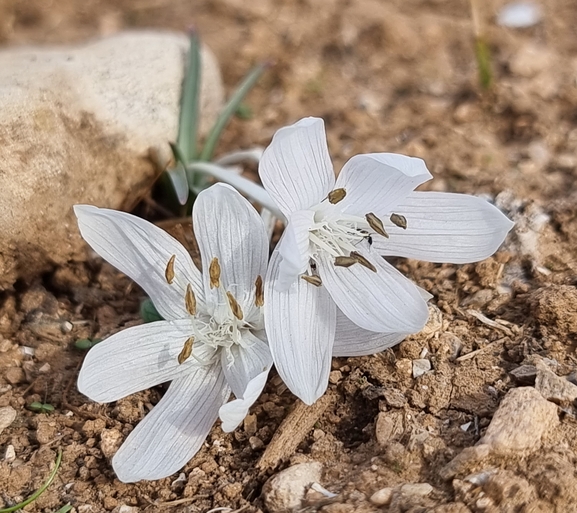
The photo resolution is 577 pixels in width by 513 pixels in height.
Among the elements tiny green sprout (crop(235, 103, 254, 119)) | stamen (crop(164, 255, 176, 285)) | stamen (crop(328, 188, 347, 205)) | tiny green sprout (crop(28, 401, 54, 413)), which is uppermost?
stamen (crop(328, 188, 347, 205))

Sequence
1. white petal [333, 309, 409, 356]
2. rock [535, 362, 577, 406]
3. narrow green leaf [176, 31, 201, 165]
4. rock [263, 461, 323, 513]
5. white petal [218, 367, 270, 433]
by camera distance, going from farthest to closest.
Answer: narrow green leaf [176, 31, 201, 165] < white petal [333, 309, 409, 356] < rock [535, 362, 577, 406] < rock [263, 461, 323, 513] < white petal [218, 367, 270, 433]

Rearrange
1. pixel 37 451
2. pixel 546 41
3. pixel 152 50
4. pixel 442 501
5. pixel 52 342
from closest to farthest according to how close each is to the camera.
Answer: pixel 442 501
pixel 37 451
pixel 52 342
pixel 152 50
pixel 546 41

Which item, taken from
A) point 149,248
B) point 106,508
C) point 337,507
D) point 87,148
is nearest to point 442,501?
point 337,507

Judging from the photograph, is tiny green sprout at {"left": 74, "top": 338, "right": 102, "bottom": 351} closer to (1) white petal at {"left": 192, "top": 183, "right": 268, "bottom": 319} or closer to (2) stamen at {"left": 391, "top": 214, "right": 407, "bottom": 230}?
(1) white petal at {"left": 192, "top": 183, "right": 268, "bottom": 319}

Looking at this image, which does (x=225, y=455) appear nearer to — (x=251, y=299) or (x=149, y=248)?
(x=251, y=299)

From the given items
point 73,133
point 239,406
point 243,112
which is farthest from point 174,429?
point 243,112

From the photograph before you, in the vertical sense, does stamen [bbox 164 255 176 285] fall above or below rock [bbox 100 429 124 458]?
above

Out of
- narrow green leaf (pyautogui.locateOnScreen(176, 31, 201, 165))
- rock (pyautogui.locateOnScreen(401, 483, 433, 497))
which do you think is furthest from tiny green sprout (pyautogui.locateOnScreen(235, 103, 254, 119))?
rock (pyautogui.locateOnScreen(401, 483, 433, 497))

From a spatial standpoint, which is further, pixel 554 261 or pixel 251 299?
pixel 554 261
